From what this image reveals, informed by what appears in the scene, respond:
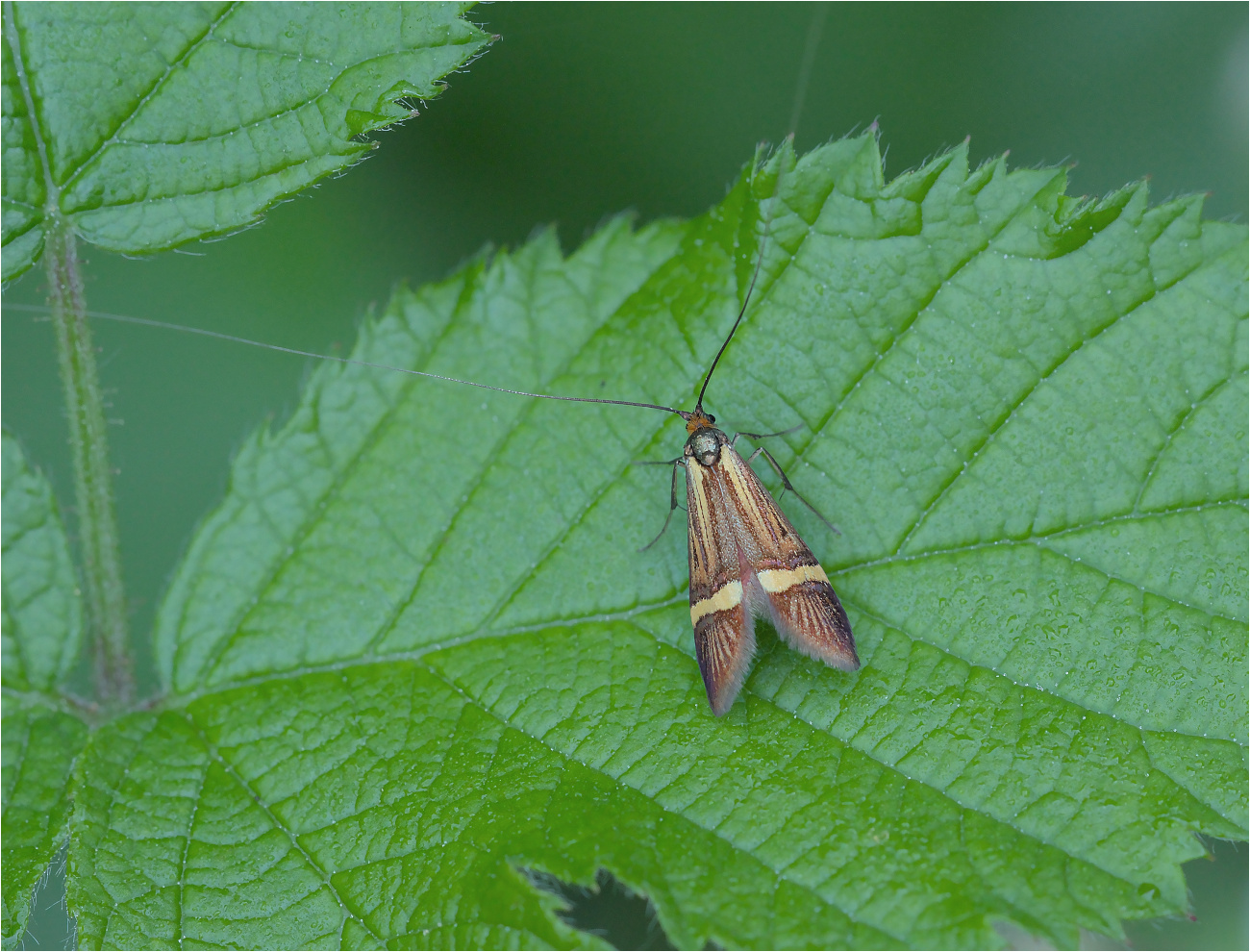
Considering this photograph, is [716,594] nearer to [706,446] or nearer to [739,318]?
[706,446]

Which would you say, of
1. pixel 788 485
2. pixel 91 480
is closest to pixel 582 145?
pixel 788 485

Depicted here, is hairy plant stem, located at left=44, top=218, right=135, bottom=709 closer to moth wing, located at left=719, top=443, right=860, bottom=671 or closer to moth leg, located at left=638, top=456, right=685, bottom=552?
moth leg, located at left=638, top=456, right=685, bottom=552

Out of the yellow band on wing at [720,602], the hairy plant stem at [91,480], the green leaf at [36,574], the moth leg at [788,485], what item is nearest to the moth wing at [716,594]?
the yellow band on wing at [720,602]

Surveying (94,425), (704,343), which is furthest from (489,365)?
(94,425)

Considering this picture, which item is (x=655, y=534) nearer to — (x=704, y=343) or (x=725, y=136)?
(x=704, y=343)

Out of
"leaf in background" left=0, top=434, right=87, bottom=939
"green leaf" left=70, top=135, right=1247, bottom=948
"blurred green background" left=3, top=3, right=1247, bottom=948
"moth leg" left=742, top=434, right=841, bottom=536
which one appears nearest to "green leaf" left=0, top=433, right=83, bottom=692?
"leaf in background" left=0, top=434, right=87, bottom=939

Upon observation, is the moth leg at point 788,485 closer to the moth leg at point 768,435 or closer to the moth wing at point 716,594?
the moth leg at point 768,435
